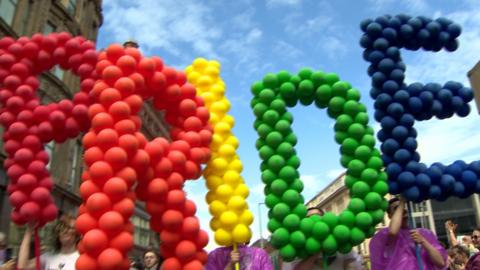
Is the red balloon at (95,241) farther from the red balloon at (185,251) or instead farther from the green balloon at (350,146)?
the green balloon at (350,146)

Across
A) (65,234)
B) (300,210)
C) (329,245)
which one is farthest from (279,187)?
(65,234)

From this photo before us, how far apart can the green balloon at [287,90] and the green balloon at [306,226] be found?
1108 millimetres

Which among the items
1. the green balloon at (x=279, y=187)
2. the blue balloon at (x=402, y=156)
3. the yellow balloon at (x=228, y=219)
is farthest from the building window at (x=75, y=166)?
the blue balloon at (x=402, y=156)

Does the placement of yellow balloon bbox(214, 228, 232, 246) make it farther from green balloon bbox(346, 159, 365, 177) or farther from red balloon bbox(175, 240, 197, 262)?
green balloon bbox(346, 159, 365, 177)

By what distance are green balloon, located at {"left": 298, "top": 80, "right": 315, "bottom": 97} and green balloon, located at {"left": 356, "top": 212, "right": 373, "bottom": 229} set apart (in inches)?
44.7

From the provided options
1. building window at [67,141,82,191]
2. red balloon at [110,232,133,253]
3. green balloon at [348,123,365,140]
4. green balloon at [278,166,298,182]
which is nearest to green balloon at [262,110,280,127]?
green balloon at [278,166,298,182]

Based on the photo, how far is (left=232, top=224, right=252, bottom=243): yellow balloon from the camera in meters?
3.49

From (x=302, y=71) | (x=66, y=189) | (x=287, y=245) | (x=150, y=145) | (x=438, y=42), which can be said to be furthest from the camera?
(x=66, y=189)

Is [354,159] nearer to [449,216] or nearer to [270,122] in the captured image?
[270,122]

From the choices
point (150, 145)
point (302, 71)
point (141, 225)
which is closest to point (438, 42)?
point (302, 71)

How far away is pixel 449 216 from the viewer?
29344mm

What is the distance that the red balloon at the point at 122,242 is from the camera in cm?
277

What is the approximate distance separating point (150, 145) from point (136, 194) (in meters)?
0.36

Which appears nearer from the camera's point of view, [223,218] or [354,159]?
[223,218]
